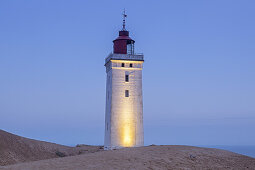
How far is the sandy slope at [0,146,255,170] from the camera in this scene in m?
21.7

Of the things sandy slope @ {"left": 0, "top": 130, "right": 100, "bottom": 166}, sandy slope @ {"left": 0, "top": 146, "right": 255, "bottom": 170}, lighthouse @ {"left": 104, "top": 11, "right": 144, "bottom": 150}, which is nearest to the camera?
sandy slope @ {"left": 0, "top": 146, "right": 255, "bottom": 170}

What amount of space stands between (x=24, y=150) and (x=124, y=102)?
13015 millimetres

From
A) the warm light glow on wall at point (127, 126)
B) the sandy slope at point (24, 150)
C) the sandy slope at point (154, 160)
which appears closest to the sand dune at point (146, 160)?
the sandy slope at point (154, 160)

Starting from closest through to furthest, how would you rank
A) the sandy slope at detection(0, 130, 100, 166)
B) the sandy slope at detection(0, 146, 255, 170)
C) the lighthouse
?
the sandy slope at detection(0, 146, 255, 170)
the sandy slope at detection(0, 130, 100, 166)
the lighthouse

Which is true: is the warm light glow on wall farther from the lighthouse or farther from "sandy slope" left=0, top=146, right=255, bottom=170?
"sandy slope" left=0, top=146, right=255, bottom=170

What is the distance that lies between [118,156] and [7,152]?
50.0 ft

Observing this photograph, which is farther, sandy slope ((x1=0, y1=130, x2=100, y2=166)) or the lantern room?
the lantern room

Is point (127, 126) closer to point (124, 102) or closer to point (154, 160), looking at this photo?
point (124, 102)

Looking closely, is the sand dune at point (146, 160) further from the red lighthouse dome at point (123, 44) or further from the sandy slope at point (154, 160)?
the red lighthouse dome at point (123, 44)

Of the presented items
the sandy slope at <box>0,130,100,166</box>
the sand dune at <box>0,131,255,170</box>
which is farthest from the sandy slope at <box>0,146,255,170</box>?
the sandy slope at <box>0,130,100,166</box>

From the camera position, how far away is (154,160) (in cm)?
2333

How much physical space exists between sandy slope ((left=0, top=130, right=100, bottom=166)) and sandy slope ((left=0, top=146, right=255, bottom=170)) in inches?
398

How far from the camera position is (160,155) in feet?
81.4

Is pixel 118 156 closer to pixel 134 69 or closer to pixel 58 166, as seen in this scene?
pixel 58 166
